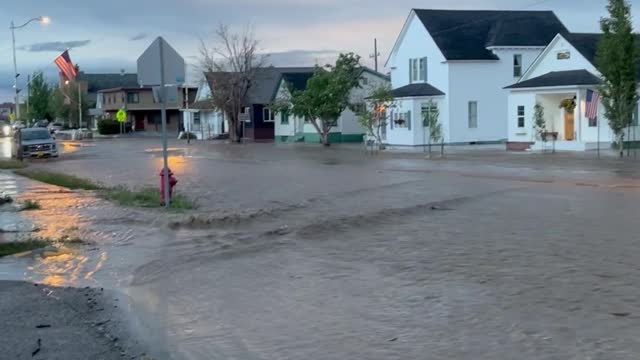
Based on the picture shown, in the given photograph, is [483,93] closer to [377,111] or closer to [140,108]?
[377,111]

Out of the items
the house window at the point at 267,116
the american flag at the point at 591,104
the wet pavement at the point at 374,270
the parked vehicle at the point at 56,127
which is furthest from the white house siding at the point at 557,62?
the parked vehicle at the point at 56,127

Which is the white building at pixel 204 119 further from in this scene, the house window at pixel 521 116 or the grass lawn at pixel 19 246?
the grass lawn at pixel 19 246

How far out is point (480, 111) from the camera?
5194 cm

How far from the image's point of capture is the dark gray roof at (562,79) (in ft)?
139

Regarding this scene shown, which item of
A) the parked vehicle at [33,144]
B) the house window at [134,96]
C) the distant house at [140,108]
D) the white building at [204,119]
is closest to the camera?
the parked vehicle at [33,144]

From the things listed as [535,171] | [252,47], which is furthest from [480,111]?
[252,47]

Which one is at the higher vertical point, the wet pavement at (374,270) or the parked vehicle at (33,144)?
the parked vehicle at (33,144)

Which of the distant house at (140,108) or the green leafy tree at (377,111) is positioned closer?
the green leafy tree at (377,111)

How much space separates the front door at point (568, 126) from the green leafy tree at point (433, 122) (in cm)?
694

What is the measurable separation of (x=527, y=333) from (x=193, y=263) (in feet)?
20.0

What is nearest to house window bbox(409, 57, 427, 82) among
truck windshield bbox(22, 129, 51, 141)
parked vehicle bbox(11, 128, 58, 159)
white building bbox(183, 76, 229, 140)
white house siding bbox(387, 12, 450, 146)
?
white house siding bbox(387, 12, 450, 146)

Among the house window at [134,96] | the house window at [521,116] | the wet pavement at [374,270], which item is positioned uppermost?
the house window at [134,96]

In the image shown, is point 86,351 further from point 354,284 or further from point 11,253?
point 11,253

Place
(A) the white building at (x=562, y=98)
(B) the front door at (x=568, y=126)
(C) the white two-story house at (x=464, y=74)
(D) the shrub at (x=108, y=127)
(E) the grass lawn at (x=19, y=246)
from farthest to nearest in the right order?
(D) the shrub at (x=108, y=127) < (C) the white two-story house at (x=464, y=74) < (B) the front door at (x=568, y=126) < (A) the white building at (x=562, y=98) < (E) the grass lawn at (x=19, y=246)
